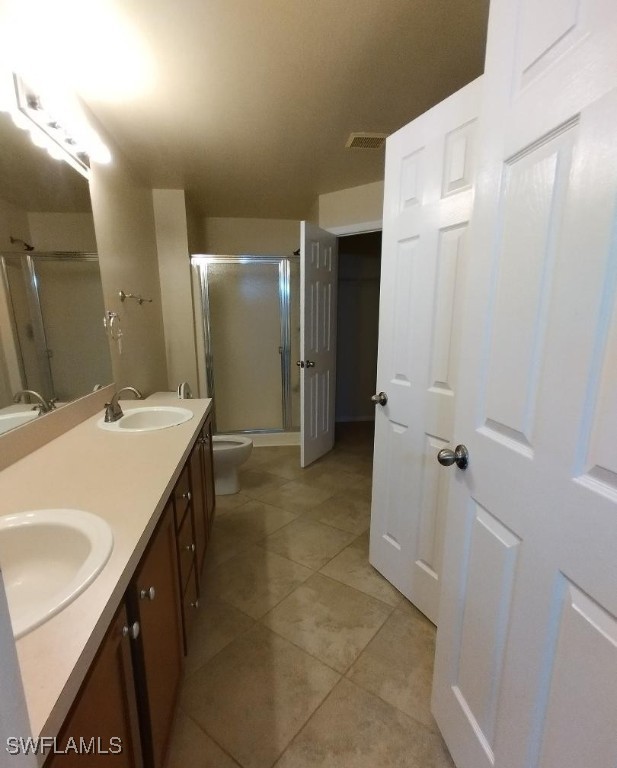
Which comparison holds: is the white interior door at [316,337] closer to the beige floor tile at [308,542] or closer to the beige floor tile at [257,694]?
the beige floor tile at [308,542]

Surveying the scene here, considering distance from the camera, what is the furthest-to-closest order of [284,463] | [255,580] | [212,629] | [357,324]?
1. [357,324]
2. [284,463]
3. [255,580]
4. [212,629]

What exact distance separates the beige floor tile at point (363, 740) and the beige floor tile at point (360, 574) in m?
0.47

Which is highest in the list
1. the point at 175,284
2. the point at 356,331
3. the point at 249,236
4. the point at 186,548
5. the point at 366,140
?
the point at 366,140

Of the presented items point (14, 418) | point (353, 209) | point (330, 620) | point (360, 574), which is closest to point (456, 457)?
point (330, 620)

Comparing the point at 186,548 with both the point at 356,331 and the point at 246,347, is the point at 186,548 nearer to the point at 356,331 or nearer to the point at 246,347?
the point at 246,347

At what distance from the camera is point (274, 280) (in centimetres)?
347

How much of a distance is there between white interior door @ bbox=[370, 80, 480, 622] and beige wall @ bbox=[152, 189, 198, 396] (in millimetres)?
2036

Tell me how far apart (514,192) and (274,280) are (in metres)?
2.96

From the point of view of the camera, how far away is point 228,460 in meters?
2.34

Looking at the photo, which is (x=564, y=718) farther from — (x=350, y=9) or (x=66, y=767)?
(x=350, y=9)

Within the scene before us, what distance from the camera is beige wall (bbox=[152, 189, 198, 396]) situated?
9.21ft

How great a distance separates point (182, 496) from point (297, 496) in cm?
144

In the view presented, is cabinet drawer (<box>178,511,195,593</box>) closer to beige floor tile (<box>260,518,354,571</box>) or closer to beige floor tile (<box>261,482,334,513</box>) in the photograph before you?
beige floor tile (<box>260,518,354,571</box>)

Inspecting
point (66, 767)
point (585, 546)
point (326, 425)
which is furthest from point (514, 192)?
point (326, 425)
